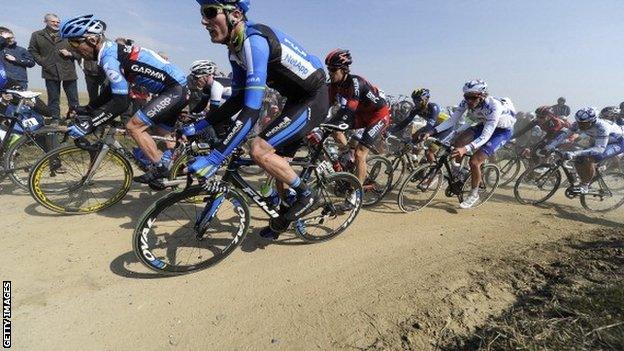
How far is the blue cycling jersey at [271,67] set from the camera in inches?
127

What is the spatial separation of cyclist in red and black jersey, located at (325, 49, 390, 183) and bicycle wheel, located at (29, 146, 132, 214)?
366 centimetres

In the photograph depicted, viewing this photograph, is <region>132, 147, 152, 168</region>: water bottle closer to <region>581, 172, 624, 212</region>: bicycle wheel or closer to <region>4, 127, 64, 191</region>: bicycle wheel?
<region>4, 127, 64, 191</region>: bicycle wheel

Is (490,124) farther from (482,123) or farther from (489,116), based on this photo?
(482,123)

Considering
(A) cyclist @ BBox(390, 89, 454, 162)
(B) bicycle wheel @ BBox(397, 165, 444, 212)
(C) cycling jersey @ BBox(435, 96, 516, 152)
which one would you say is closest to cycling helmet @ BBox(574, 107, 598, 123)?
(C) cycling jersey @ BBox(435, 96, 516, 152)

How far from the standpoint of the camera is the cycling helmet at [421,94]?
852cm

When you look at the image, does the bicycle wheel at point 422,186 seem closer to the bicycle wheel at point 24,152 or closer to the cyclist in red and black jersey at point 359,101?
the cyclist in red and black jersey at point 359,101

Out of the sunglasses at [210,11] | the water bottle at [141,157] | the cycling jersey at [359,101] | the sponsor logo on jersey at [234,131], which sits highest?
the sunglasses at [210,11]

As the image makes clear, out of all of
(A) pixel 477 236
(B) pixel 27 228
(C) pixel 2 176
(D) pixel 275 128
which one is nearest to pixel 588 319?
(A) pixel 477 236

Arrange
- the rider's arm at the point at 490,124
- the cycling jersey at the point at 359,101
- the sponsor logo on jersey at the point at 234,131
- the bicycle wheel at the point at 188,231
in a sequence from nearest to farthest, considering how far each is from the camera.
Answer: the sponsor logo on jersey at the point at 234,131
the bicycle wheel at the point at 188,231
the cycling jersey at the point at 359,101
the rider's arm at the point at 490,124

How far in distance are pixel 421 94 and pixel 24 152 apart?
8.12 m

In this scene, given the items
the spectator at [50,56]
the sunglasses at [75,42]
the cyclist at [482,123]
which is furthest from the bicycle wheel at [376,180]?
the spectator at [50,56]

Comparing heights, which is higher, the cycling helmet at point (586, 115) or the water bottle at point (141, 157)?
the cycling helmet at point (586, 115)

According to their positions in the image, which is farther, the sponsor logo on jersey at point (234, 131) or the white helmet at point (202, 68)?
the white helmet at point (202, 68)

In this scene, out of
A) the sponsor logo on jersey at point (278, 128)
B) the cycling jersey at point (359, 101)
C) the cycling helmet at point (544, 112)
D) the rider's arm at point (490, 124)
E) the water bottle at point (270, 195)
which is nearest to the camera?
the sponsor logo on jersey at point (278, 128)
